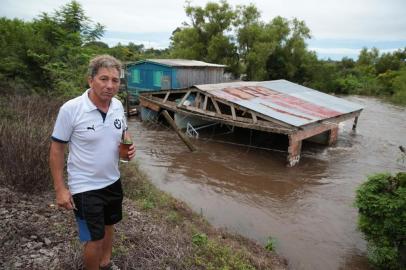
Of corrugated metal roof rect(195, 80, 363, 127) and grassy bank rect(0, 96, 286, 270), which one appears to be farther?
corrugated metal roof rect(195, 80, 363, 127)

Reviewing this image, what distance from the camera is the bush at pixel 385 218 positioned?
527 centimetres

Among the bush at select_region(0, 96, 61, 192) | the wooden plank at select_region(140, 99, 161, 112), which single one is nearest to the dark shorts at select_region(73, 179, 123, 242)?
the bush at select_region(0, 96, 61, 192)

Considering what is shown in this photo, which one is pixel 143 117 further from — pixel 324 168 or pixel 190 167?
pixel 324 168

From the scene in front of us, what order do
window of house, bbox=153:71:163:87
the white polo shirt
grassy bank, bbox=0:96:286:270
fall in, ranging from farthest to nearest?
window of house, bbox=153:71:163:87
grassy bank, bbox=0:96:286:270
the white polo shirt

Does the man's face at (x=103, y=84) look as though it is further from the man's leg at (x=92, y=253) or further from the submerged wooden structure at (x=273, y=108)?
the submerged wooden structure at (x=273, y=108)

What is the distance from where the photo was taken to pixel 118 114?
2857 millimetres

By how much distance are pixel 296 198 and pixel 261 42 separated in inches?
1033

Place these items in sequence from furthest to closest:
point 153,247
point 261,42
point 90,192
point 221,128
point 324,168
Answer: point 261,42 < point 221,128 < point 324,168 < point 153,247 < point 90,192

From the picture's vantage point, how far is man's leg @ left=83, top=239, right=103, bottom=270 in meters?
2.75

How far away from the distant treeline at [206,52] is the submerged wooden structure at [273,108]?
15.5 feet

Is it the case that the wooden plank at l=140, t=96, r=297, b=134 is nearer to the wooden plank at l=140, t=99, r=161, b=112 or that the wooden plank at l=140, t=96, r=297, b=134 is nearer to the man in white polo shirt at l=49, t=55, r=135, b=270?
the wooden plank at l=140, t=99, r=161, b=112

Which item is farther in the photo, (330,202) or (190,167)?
(190,167)

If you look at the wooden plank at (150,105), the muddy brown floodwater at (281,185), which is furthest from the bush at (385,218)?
the wooden plank at (150,105)

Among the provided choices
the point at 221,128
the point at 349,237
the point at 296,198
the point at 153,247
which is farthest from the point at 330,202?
the point at 221,128
